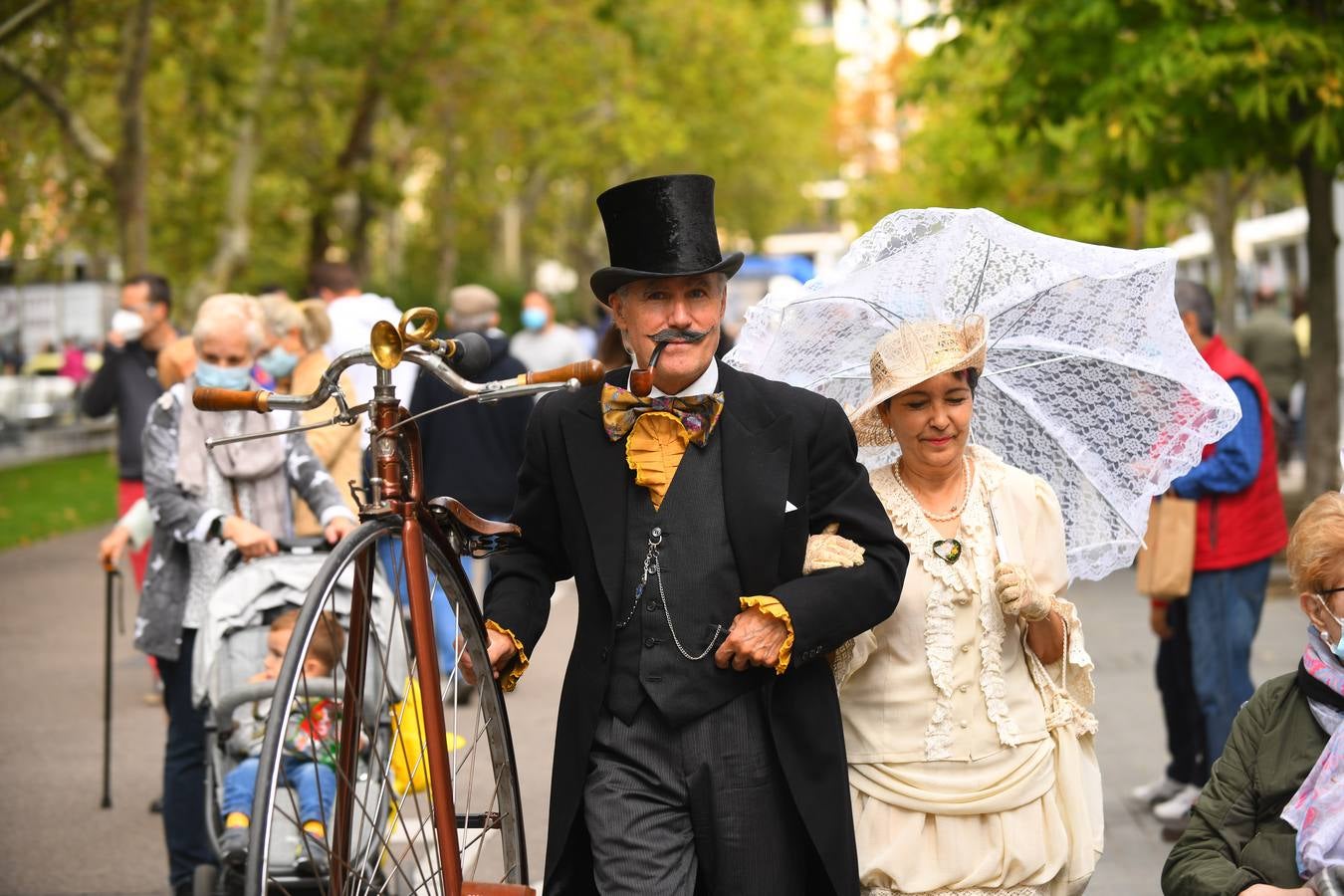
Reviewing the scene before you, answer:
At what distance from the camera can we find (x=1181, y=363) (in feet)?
15.0

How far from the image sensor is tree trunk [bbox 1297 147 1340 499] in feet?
44.5

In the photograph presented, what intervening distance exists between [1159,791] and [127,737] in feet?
17.1

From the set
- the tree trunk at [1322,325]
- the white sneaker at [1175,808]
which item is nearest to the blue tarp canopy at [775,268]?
the tree trunk at [1322,325]

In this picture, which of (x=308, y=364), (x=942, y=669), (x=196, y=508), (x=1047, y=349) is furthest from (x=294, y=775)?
(x=308, y=364)

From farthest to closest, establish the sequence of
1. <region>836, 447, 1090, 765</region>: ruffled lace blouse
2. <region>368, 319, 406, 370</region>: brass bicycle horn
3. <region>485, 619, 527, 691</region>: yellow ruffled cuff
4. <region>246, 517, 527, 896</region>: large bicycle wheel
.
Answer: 1. <region>836, 447, 1090, 765</region>: ruffled lace blouse
2. <region>485, 619, 527, 691</region>: yellow ruffled cuff
3. <region>368, 319, 406, 370</region>: brass bicycle horn
4. <region>246, 517, 527, 896</region>: large bicycle wheel

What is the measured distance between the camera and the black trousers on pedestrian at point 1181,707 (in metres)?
7.36

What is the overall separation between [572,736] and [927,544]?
98 cm

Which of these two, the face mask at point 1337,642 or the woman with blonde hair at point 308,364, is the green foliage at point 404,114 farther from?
the face mask at point 1337,642

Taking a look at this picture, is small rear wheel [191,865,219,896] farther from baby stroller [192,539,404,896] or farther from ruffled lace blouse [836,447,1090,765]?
ruffled lace blouse [836,447,1090,765]

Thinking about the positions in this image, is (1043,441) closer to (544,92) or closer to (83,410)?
(83,410)

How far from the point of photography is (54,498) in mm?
24109

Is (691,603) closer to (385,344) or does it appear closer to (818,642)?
(818,642)

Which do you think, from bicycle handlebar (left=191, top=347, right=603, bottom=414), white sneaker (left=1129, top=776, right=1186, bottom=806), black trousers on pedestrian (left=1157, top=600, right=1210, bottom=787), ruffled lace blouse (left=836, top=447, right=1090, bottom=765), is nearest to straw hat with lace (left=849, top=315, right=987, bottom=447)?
ruffled lace blouse (left=836, top=447, right=1090, bottom=765)

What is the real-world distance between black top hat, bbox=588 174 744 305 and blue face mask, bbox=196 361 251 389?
9.40 ft
